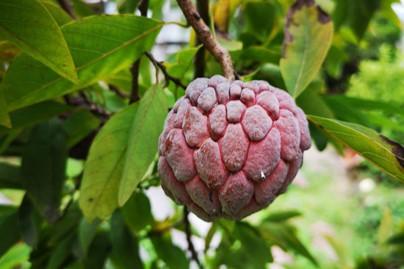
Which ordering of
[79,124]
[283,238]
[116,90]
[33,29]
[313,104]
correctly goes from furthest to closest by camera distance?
[283,238] < [116,90] < [79,124] < [313,104] < [33,29]

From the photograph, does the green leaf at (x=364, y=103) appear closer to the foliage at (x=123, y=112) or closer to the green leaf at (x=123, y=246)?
the foliage at (x=123, y=112)

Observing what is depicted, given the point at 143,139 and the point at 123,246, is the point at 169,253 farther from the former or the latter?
the point at 143,139

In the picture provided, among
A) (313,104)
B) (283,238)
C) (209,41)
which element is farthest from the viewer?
(283,238)

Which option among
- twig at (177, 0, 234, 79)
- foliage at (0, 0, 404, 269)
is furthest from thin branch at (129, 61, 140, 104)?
twig at (177, 0, 234, 79)

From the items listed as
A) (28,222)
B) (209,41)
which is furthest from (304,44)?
(28,222)

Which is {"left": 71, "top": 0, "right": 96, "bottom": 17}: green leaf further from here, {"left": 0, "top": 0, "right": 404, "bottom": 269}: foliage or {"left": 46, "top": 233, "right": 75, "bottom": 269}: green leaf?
{"left": 46, "top": 233, "right": 75, "bottom": 269}: green leaf

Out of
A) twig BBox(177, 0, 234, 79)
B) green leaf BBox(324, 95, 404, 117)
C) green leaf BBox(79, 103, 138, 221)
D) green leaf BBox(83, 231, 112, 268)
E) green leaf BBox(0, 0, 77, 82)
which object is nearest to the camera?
green leaf BBox(0, 0, 77, 82)

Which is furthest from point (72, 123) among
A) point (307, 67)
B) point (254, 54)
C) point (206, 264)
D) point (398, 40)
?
point (398, 40)
